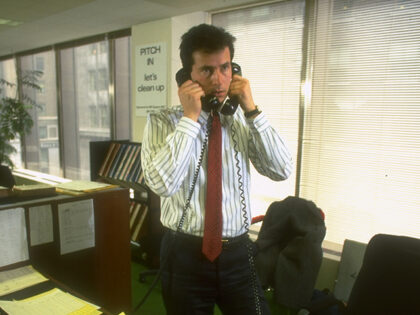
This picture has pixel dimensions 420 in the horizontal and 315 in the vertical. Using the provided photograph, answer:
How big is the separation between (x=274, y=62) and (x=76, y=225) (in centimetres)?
199

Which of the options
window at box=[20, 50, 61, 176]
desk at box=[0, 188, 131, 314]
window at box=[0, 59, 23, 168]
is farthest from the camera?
window at box=[0, 59, 23, 168]

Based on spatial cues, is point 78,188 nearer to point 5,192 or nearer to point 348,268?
point 5,192

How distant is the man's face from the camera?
1112 mm

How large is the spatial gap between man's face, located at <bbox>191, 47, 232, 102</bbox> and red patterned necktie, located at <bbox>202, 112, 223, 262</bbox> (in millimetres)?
143

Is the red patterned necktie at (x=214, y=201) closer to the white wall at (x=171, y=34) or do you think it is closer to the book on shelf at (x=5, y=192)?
the book on shelf at (x=5, y=192)

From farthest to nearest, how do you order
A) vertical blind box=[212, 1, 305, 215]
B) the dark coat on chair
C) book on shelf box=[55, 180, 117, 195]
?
1. vertical blind box=[212, 1, 305, 215]
2. the dark coat on chair
3. book on shelf box=[55, 180, 117, 195]

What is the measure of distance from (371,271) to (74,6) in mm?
3061

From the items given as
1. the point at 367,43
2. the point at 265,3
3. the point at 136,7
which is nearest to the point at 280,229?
the point at 367,43

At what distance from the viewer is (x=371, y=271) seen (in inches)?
45.2

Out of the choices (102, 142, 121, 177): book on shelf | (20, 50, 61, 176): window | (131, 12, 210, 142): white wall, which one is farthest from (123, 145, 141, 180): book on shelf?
(20, 50, 61, 176): window

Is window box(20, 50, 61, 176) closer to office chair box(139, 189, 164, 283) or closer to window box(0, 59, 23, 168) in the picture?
window box(0, 59, 23, 168)

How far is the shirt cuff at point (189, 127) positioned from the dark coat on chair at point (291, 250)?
123 cm

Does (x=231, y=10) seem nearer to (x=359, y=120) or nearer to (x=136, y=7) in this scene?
(x=136, y=7)

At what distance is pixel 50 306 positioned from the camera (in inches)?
38.2
